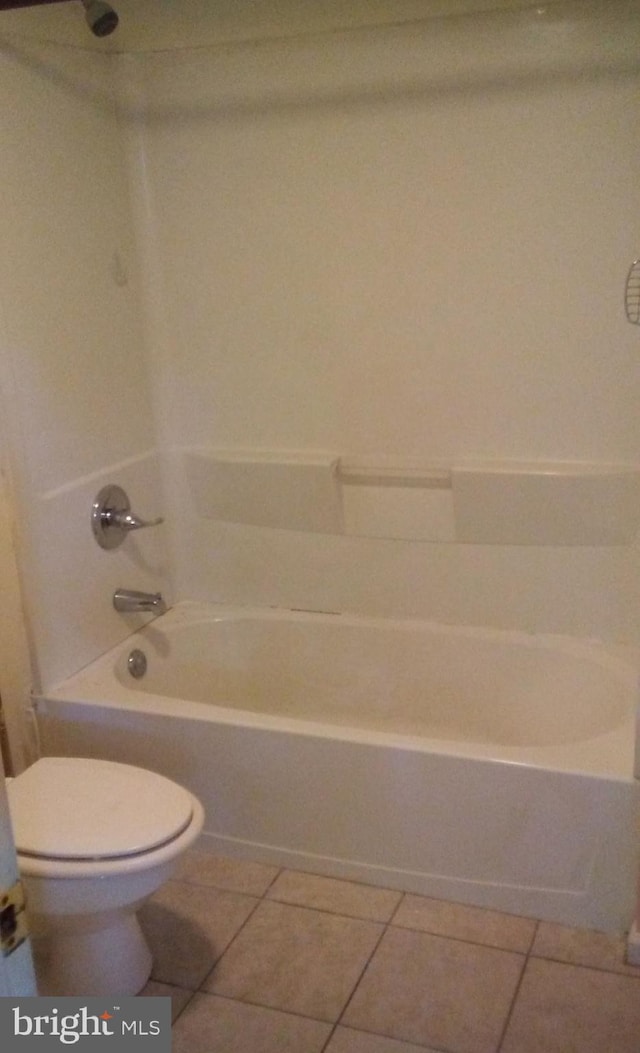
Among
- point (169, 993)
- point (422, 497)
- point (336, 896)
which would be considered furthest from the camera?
point (422, 497)

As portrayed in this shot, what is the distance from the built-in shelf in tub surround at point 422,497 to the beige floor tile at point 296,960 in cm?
107

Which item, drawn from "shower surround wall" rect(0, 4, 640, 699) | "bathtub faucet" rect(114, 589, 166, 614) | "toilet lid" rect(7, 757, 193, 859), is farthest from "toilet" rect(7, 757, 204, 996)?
"bathtub faucet" rect(114, 589, 166, 614)

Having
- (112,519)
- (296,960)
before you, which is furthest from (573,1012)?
(112,519)

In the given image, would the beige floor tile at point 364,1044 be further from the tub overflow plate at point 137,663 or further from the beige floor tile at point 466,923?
the tub overflow plate at point 137,663

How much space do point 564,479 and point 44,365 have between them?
4.52 feet

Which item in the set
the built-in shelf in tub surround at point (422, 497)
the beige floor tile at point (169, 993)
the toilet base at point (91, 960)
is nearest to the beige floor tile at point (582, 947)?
the beige floor tile at point (169, 993)

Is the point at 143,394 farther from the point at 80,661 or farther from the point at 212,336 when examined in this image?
the point at 80,661

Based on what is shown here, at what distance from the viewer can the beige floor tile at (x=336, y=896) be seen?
2152 mm

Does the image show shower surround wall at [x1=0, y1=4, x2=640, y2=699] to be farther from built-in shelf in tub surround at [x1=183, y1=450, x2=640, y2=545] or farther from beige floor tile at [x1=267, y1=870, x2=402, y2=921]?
beige floor tile at [x1=267, y1=870, x2=402, y2=921]

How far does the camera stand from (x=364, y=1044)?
69.9 inches

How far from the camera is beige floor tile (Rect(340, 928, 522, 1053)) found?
5.89 feet

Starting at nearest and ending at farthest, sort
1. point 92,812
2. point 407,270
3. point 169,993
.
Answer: point 92,812 < point 169,993 < point 407,270

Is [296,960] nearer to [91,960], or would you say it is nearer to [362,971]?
[362,971]

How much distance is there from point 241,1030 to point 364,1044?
25 cm
